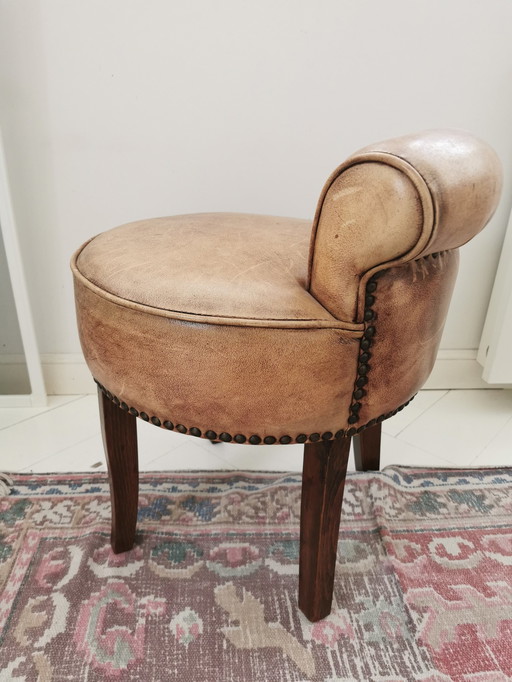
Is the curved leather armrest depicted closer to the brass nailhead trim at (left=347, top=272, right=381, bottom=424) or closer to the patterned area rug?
the brass nailhead trim at (left=347, top=272, right=381, bottom=424)

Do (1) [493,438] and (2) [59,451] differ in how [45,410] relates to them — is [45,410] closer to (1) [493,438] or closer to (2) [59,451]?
(2) [59,451]

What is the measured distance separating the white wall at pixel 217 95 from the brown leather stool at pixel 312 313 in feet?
1.82

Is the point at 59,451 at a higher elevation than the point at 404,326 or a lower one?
lower

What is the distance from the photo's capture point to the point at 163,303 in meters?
0.61

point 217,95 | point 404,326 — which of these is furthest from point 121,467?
point 217,95

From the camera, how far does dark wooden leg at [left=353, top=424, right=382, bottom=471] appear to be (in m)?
1.09

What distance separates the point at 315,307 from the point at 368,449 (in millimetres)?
590

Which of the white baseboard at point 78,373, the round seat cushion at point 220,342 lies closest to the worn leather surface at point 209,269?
the round seat cushion at point 220,342

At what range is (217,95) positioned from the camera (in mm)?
1148

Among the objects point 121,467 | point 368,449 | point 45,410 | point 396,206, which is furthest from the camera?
point 45,410

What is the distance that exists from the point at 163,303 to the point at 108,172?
29.1 inches

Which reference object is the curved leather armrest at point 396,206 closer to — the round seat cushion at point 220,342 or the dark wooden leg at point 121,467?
the round seat cushion at point 220,342

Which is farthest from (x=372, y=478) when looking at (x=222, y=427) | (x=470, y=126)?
(x=470, y=126)

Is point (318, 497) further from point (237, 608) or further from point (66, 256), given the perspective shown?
point (66, 256)
